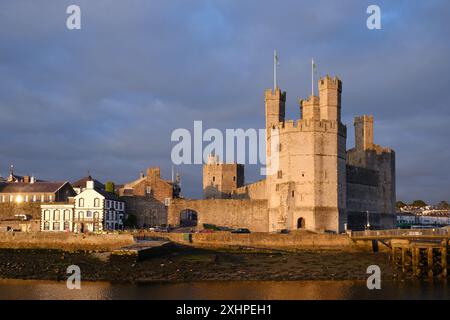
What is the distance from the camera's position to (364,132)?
228 ft

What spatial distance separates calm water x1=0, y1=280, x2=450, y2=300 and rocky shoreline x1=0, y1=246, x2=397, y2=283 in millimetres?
1706

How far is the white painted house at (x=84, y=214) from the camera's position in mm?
57625

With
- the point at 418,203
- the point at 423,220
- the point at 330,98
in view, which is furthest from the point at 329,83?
the point at 418,203

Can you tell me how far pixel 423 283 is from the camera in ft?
111

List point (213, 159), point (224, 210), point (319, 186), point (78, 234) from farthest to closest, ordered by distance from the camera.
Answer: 1. point (213, 159)
2. point (224, 210)
3. point (319, 186)
4. point (78, 234)

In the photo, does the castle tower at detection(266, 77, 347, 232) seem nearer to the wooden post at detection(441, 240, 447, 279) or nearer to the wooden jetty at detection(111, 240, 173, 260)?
the wooden jetty at detection(111, 240, 173, 260)

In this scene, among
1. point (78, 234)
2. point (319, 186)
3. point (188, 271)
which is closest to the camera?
point (188, 271)

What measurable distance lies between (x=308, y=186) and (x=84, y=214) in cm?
2163

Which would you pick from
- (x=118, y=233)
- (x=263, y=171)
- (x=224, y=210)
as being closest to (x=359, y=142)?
(x=263, y=171)

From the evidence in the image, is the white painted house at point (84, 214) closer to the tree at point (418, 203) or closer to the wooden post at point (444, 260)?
the wooden post at point (444, 260)

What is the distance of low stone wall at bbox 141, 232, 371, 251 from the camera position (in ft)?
151

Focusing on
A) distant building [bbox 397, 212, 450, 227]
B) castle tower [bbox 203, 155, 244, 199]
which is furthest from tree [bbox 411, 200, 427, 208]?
castle tower [bbox 203, 155, 244, 199]

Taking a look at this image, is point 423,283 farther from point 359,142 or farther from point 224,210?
point 359,142
